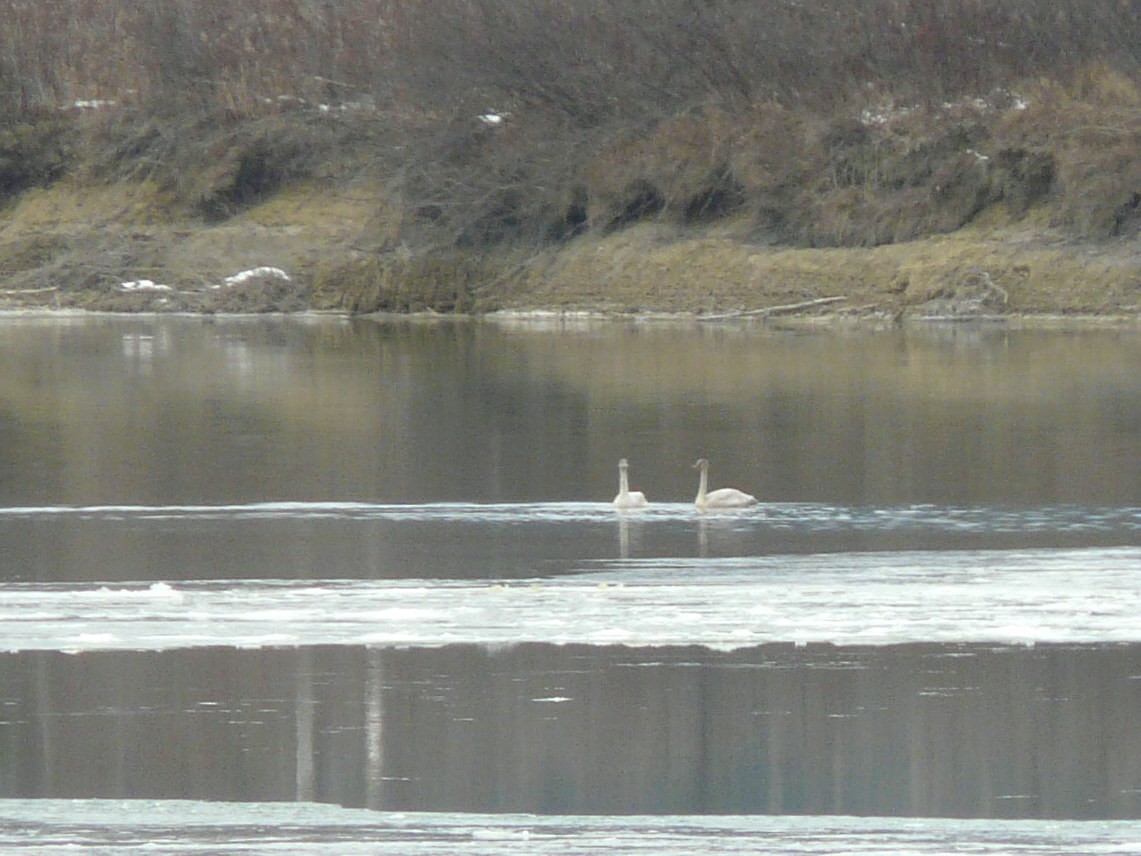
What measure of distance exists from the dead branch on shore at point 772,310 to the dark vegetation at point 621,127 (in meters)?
1.89

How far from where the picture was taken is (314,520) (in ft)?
47.7

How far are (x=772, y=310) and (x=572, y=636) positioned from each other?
97.2ft

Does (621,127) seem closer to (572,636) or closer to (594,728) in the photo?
(572,636)

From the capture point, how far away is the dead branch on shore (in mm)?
39000

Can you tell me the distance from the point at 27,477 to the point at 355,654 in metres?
8.19

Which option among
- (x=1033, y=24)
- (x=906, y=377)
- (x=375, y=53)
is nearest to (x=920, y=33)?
(x=1033, y=24)

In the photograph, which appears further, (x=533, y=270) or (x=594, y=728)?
(x=533, y=270)

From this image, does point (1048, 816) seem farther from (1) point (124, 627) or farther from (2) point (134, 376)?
(2) point (134, 376)

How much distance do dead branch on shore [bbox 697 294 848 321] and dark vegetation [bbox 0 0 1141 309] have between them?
1.89m

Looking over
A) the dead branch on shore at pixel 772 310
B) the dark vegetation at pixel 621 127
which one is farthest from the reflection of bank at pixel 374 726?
the dark vegetation at pixel 621 127

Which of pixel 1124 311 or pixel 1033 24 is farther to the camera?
pixel 1033 24

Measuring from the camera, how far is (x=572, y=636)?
10016mm

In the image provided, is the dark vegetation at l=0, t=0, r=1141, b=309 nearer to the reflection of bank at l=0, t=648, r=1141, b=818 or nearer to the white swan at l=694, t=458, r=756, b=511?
the white swan at l=694, t=458, r=756, b=511

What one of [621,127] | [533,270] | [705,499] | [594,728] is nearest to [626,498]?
[705,499]
